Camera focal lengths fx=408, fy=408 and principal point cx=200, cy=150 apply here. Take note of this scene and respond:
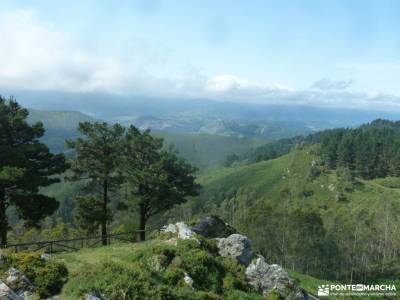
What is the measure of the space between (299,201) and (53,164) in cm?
13695

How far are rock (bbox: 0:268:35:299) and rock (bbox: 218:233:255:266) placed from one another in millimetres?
11333

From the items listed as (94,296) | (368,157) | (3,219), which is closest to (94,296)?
(94,296)

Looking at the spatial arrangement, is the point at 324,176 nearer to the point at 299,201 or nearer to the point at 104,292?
the point at 299,201

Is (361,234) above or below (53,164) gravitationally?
below

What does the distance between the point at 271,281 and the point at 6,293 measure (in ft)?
42.4

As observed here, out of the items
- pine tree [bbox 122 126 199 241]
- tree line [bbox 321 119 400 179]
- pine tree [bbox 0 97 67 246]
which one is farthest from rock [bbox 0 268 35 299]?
tree line [bbox 321 119 400 179]

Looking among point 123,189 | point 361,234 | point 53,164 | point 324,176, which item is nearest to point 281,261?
point 361,234

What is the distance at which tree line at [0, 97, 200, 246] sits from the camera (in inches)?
1425

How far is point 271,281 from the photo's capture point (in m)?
21.9

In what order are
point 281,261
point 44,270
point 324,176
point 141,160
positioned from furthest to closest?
point 324,176
point 281,261
point 141,160
point 44,270

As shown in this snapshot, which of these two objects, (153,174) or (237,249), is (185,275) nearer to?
(237,249)

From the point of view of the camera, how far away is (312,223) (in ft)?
243

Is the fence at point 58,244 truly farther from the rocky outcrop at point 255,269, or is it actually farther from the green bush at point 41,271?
the green bush at point 41,271

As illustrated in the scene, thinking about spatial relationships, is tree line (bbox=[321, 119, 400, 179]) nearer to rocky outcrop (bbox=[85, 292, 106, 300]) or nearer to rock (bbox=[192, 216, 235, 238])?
rock (bbox=[192, 216, 235, 238])
